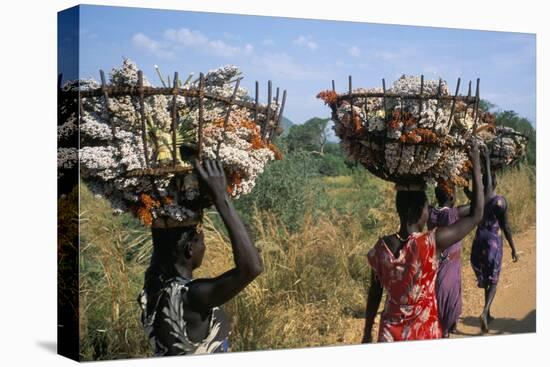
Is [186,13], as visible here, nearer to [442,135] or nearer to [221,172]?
[221,172]

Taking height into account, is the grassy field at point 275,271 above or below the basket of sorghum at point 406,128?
below

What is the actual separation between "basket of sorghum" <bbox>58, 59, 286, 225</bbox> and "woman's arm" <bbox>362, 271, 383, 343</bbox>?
69.5 inches

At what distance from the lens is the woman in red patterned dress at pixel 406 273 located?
432 inches

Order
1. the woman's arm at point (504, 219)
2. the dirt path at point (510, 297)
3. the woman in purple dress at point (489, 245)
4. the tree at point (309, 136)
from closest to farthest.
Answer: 1. the tree at point (309, 136)
2. the dirt path at point (510, 297)
3. the woman in purple dress at point (489, 245)
4. the woman's arm at point (504, 219)

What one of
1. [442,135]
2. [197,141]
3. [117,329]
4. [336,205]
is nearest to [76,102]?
[197,141]

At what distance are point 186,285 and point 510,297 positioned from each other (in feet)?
12.0

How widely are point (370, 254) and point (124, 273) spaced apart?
7.80ft

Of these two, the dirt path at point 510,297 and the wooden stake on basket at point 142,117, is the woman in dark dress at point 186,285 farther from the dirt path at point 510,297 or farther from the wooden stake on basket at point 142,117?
the dirt path at point 510,297

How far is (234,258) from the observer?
9930mm

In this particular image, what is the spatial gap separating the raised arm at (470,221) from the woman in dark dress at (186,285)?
2.17 m

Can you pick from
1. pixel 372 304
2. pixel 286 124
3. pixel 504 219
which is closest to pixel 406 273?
pixel 372 304

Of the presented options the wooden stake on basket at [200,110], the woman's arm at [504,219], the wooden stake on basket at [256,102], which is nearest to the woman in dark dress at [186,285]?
the wooden stake on basket at [200,110]

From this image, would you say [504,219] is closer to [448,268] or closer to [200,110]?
[448,268]

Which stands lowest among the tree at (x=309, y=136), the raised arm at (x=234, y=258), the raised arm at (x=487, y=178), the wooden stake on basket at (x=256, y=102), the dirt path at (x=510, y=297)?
the dirt path at (x=510, y=297)
